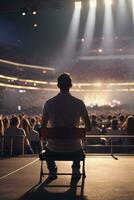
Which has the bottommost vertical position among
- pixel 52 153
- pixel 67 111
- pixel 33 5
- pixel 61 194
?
pixel 61 194

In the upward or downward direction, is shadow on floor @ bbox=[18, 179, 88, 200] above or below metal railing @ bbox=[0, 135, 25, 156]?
below

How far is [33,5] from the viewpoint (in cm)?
1471

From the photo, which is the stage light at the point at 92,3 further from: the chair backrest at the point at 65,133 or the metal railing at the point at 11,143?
the chair backrest at the point at 65,133

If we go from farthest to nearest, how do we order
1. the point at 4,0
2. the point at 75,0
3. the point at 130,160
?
the point at 4,0
the point at 75,0
the point at 130,160

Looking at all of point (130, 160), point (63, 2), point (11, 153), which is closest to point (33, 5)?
point (63, 2)

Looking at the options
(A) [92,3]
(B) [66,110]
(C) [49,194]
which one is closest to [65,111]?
(B) [66,110]

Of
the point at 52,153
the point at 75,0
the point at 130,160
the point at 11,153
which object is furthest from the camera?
the point at 75,0

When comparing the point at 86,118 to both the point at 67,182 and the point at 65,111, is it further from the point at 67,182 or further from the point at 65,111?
the point at 67,182

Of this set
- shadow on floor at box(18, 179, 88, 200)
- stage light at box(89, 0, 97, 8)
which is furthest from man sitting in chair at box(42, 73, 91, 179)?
stage light at box(89, 0, 97, 8)

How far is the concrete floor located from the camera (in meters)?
4.46

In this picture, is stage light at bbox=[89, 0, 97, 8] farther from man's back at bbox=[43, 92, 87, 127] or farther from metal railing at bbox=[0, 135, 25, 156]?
man's back at bbox=[43, 92, 87, 127]

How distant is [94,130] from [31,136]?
249cm

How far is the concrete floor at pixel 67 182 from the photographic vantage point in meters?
4.46

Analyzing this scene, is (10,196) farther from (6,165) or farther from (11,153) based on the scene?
(11,153)
